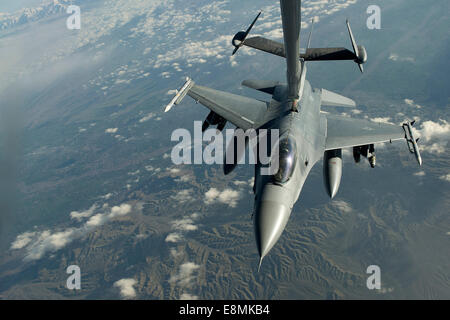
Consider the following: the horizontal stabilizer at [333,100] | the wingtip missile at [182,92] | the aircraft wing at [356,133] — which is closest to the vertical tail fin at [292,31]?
the aircraft wing at [356,133]

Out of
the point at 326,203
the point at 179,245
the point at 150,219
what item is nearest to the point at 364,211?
the point at 326,203

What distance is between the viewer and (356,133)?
1642 centimetres

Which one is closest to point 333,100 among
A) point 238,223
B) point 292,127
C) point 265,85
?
point 265,85

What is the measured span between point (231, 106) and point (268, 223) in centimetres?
1225

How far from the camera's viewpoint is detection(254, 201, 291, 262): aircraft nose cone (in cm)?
958

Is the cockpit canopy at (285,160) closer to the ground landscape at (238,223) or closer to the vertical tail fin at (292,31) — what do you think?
the vertical tail fin at (292,31)

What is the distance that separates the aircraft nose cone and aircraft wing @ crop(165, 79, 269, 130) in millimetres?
7499

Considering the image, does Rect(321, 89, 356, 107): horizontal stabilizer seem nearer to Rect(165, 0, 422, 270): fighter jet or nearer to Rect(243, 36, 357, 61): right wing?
Rect(165, 0, 422, 270): fighter jet

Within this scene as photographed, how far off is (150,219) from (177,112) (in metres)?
95.9

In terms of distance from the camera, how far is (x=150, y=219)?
13025 cm

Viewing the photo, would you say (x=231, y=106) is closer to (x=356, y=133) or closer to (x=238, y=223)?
(x=356, y=133)

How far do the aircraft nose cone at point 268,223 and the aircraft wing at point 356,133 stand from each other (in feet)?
23.5

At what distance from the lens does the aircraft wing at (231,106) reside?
17767 millimetres

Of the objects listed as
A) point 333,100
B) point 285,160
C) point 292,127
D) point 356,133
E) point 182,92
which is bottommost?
point 285,160
